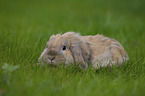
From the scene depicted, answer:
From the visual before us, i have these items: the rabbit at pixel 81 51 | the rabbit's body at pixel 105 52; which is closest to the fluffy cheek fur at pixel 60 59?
the rabbit at pixel 81 51

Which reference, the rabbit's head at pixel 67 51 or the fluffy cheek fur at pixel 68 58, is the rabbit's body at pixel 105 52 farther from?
the fluffy cheek fur at pixel 68 58

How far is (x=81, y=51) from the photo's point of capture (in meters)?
3.81

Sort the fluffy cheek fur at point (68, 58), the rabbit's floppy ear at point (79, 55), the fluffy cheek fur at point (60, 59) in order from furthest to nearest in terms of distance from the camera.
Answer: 1. the rabbit's floppy ear at point (79, 55)
2. the fluffy cheek fur at point (68, 58)
3. the fluffy cheek fur at point (60, 59)

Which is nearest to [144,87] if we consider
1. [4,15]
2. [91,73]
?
[91,73]

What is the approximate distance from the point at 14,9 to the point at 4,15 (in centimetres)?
140

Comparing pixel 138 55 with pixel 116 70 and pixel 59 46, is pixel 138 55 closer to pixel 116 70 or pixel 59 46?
pixel 116 70

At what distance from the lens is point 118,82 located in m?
3.17

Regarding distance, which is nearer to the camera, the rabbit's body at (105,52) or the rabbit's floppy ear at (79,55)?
the rabbit's floppy ear at (79,55)

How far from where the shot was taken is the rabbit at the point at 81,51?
11.3ft

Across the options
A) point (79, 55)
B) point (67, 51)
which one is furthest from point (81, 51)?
point (67, 51)

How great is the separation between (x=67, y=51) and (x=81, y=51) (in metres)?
0.36

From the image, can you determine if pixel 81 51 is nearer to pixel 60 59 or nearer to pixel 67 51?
pixel 67 51

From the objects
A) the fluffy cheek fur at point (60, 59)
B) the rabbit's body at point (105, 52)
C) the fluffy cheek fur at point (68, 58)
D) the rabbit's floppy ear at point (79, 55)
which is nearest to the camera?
the fluffy cheek fur at point (60, 59)

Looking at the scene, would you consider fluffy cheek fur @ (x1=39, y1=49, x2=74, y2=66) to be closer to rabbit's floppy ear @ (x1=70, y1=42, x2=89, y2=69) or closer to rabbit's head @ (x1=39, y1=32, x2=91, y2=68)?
rabbit's head @ (x1=39, y1=32, x2=91, y2=68)
